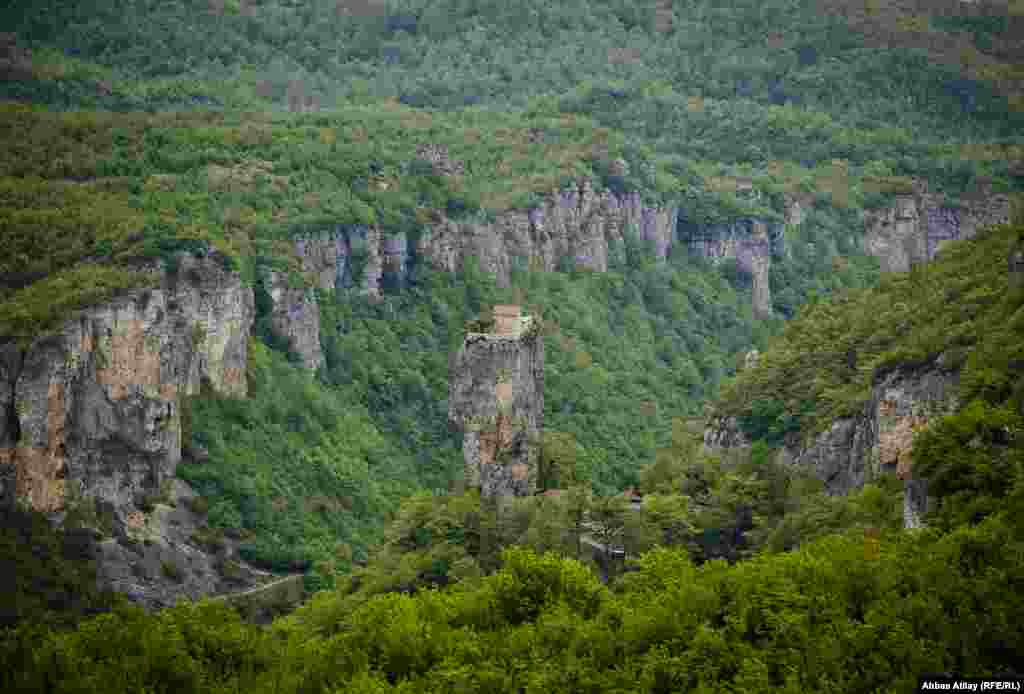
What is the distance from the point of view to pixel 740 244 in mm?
154500

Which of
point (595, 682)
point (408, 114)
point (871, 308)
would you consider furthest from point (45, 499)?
point (408, 114)

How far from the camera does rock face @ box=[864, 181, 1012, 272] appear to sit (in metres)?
153

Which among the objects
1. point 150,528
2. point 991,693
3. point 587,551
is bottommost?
point 150,528

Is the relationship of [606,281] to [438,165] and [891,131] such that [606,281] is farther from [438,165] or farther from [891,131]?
[891,131]

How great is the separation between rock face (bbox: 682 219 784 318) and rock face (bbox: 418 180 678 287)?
2409 millimetres

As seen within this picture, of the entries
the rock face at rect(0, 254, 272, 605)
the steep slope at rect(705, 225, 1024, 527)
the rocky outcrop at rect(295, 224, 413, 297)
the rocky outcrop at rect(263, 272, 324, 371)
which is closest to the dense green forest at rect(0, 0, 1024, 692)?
the steep slope at rect(705, 225, 1024, 527)

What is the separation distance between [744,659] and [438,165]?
318ft

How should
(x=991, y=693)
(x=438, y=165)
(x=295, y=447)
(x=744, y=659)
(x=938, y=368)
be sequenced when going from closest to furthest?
(x=991, y=693) < (x=744, y=659) < (x=938, y=368) < (x=295, y=447) < (x=438, y=165)

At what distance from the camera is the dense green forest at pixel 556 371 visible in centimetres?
4941

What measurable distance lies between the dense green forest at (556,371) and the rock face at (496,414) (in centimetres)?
169

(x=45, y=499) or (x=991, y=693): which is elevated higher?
(x=991, y=693)

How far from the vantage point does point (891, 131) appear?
589 feet

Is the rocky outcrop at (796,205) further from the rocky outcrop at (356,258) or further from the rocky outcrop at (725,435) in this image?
the rocky outcrop at (725,435)

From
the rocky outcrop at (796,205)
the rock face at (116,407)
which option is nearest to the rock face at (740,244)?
the rocky outcrop at (796,205)
